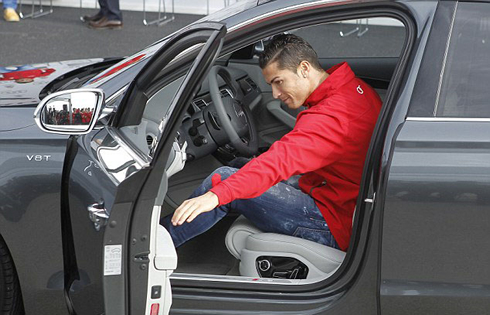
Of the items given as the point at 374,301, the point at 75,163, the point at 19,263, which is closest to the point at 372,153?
the point at 374,301

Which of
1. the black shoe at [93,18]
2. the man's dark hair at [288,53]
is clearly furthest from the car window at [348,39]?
the black shoe at [93,18]

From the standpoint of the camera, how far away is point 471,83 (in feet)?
8.59

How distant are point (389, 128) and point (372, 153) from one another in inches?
4.2

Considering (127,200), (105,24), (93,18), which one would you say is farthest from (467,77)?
(93,18)

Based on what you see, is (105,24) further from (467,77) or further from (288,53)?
(467,77)

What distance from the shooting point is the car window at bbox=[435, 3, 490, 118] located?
2619mm

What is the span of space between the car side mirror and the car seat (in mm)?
795

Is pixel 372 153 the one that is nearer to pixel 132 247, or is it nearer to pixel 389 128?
pixel 389 128

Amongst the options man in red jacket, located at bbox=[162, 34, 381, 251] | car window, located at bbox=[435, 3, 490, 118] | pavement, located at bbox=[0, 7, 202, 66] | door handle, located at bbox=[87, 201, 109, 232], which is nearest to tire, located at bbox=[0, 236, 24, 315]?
door handle, located at bbox=[87, 201, 109, 232]

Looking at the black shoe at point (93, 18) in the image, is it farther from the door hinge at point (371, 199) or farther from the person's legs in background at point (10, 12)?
the door hinge at point (371, 199)

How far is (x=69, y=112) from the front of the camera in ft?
9.12

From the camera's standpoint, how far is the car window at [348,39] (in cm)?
433

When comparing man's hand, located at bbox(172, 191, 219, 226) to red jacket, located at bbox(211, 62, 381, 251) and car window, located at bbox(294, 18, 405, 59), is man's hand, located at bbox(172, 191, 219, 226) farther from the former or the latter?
car window, located at bbox(294, 18, 405, 59)

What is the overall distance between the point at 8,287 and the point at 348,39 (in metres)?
2.91
